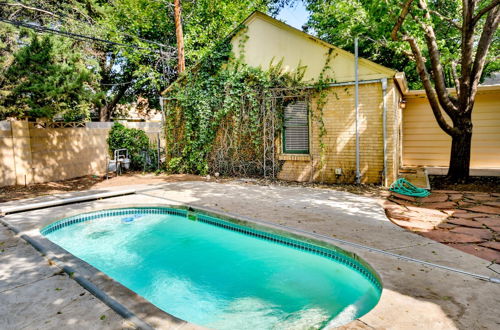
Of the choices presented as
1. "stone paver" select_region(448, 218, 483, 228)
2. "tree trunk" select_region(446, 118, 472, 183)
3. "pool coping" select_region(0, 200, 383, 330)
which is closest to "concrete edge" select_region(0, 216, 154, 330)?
"pool coping" select_region(0, 200, 383, 330)

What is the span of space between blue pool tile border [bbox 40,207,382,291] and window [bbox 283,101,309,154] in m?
4.68

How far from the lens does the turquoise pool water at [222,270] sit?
3.57 m

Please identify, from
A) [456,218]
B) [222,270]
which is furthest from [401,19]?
[222,270]

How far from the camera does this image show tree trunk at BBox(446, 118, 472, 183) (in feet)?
27.8

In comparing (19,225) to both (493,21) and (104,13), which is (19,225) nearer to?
(493,21)

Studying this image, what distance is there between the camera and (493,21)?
778 centimetres

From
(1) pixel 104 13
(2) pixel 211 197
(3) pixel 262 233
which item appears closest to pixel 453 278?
(3) pixel 262 233

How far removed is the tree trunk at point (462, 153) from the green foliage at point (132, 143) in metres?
10.7

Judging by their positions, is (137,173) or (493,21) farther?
(137,173)

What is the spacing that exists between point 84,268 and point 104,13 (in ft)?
60.7

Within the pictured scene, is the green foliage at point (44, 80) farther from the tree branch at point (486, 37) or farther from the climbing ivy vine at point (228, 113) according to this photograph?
the tree branch at point (486, 37)

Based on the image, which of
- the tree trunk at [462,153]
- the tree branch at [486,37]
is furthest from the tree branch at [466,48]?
the tree trunk at [462,153]

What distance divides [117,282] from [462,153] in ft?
30.2

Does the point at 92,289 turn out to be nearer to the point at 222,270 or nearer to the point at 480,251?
the point at 222,270
